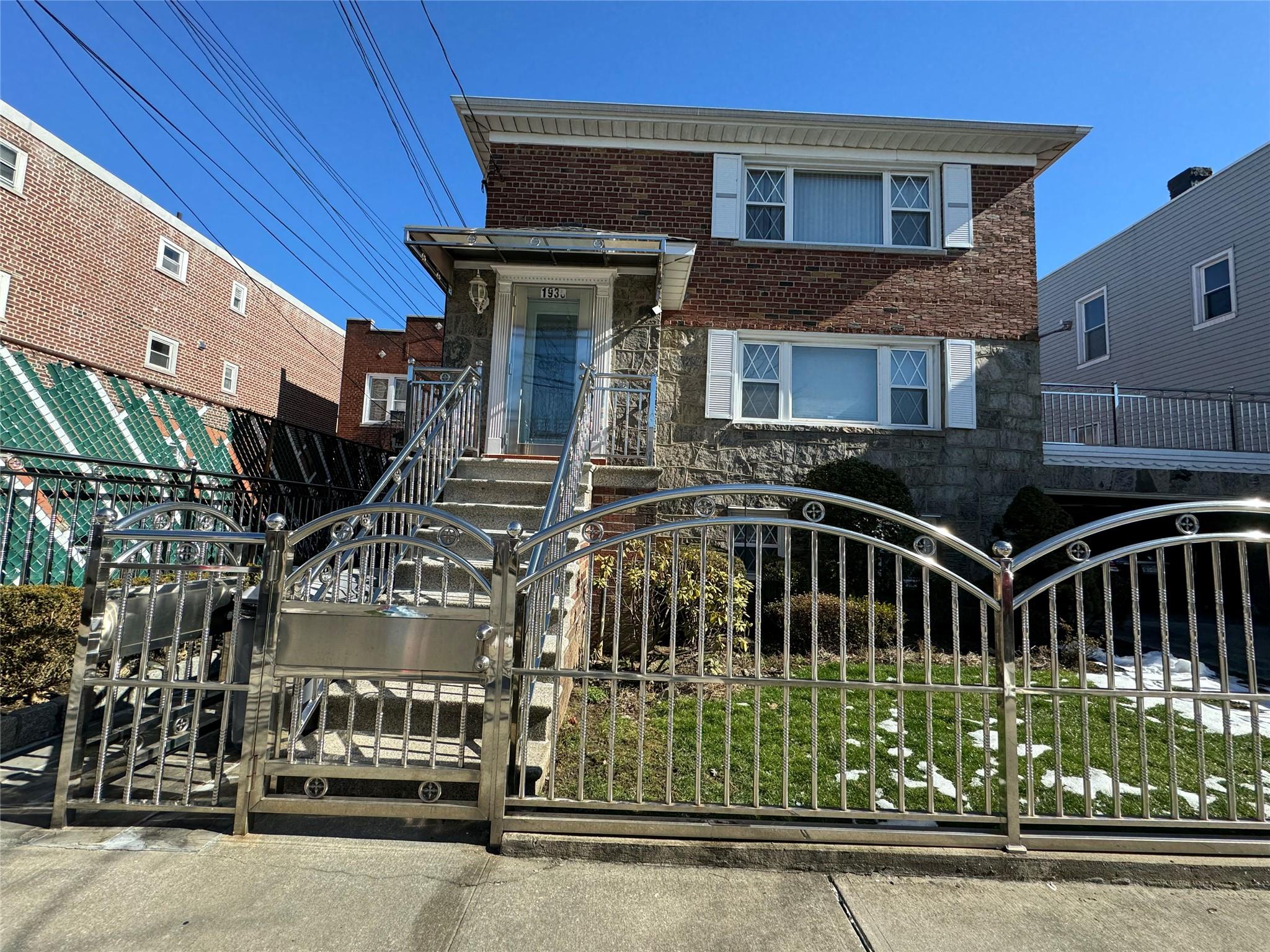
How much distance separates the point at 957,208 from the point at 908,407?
2.91 metres

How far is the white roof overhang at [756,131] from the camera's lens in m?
9.18

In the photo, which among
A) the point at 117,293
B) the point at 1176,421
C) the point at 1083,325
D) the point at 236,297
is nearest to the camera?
the point at 1176,421

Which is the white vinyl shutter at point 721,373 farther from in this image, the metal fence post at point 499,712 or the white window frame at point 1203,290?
the white window frame at point 1203,290

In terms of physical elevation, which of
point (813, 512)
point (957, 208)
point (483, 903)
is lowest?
point (483, 903)

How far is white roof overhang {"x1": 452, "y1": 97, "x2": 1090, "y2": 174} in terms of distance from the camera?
9.18m

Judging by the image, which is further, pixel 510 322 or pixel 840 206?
pixel 840 206

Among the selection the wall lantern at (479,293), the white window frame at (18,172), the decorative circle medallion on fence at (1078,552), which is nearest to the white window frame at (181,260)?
the white window frame at (18,172)

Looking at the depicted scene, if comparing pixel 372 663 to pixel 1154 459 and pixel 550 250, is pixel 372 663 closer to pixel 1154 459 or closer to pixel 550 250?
pixel 550 250

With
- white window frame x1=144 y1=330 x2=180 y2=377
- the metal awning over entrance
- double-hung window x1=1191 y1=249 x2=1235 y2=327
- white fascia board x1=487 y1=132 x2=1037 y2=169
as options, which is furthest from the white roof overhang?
white window frame x1=144 y1=330 x2=180 y2=377

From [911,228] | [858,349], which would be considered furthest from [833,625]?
[911,228]

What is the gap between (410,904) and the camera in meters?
2.47

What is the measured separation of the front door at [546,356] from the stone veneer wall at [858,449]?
118cm

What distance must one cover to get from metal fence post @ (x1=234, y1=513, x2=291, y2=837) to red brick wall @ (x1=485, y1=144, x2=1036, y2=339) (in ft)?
23.6

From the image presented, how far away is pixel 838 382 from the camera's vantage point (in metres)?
9.41
